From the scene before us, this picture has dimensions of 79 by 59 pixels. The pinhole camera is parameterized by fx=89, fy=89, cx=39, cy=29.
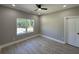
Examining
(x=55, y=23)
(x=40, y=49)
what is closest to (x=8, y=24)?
(x=40, y=49)

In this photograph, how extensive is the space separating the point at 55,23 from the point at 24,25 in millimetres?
2579

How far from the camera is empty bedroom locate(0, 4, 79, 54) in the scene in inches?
189

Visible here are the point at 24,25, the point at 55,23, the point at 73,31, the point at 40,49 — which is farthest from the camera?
the point at 24,25

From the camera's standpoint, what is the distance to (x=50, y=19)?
7.72 m

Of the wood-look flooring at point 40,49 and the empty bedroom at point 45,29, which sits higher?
the empty bedroom at point 45,29

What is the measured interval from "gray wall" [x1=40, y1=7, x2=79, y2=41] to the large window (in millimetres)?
1252

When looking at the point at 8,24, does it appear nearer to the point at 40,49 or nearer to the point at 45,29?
the point at 40,49

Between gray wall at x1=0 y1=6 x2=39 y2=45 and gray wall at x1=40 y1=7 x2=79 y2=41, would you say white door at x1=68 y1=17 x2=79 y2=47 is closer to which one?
gray wall at x1=40 y1=7 x2=79 y2=41

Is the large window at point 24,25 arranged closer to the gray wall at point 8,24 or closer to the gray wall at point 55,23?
the gray wall at point 8,24

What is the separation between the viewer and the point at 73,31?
544cm

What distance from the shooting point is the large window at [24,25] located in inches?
266

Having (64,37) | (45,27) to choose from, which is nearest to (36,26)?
(45,27)

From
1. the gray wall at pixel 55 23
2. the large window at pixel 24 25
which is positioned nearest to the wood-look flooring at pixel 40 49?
the gray wall at pixel 55 23
